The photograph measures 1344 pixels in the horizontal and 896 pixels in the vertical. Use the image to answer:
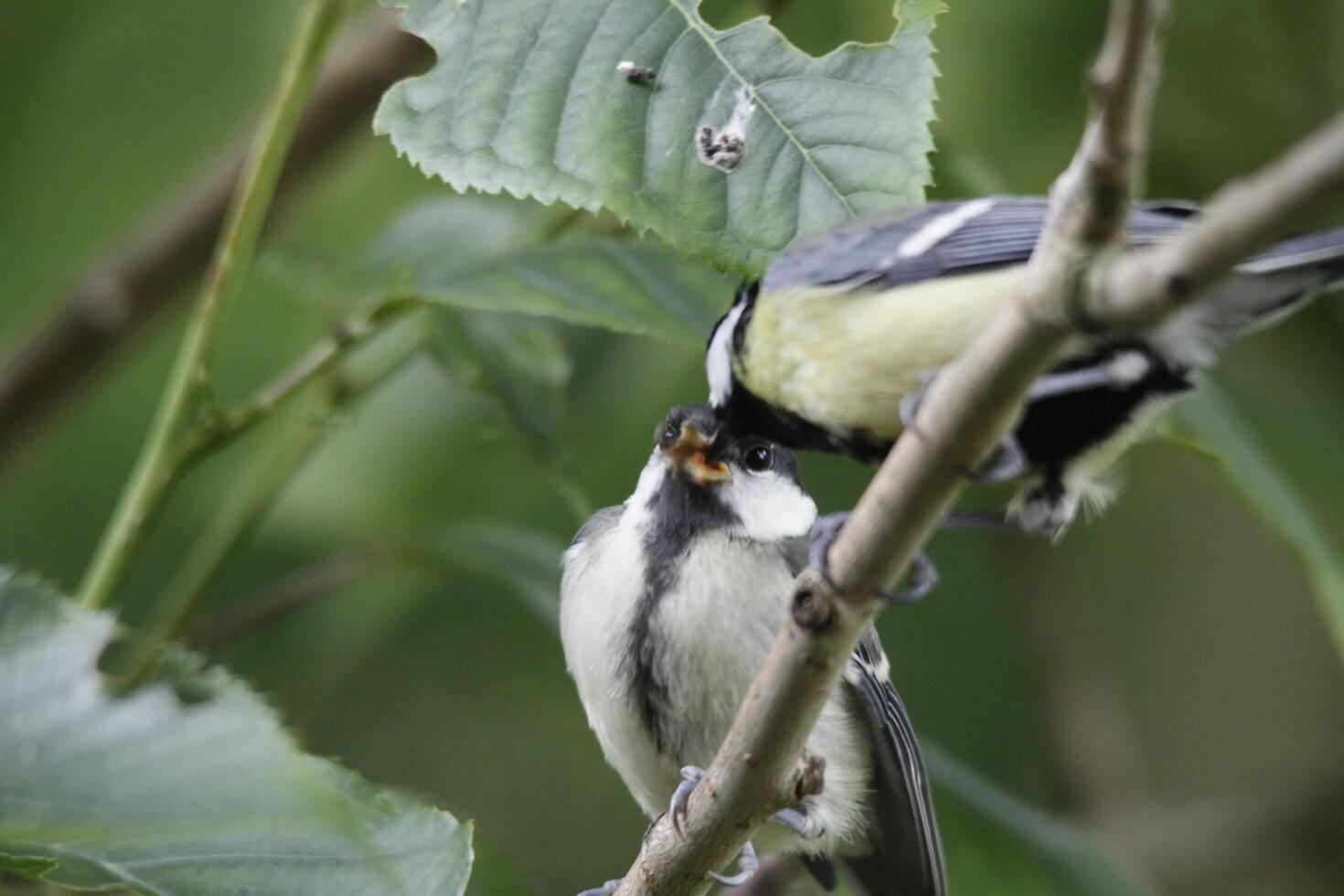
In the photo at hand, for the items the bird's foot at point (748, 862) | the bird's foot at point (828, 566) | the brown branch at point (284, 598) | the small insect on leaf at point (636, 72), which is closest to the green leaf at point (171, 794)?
the bird's foot at point (828, 566)

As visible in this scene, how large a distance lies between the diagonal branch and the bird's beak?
1.30ft

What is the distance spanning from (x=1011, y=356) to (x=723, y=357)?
50 cm

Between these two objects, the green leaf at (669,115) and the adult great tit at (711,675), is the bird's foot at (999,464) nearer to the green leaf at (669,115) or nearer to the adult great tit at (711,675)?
the green leaf at (669,115)

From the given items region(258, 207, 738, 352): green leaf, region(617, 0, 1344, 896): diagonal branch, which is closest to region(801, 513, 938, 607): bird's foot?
region(617, 0, 1344, 896): diagonal branch

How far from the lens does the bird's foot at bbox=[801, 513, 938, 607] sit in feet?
2.25

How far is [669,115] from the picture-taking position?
3.18 ft

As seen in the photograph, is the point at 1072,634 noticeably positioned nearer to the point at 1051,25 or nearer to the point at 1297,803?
the point at 1297,803

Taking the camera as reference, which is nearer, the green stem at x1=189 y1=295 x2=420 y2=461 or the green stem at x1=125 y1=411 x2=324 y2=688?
the green stem at x1=189 y1=295 x2=420 y2=461

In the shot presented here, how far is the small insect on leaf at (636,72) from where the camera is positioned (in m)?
0.99

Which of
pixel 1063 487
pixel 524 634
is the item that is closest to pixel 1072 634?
pixel 524 634

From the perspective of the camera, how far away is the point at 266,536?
2273 millimetres

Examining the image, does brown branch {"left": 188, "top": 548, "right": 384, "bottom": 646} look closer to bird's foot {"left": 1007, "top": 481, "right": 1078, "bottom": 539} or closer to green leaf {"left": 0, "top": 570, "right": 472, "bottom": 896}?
green leaf {"left": 0, "top": 570, "right": 472, "bottom": 896}

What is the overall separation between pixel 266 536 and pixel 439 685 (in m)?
0.47

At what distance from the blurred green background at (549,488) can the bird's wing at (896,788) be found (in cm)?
71
